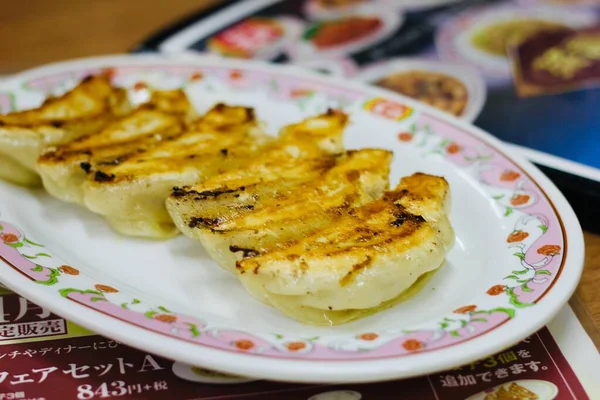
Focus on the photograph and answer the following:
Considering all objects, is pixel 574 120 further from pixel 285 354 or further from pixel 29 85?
pixel 29 85

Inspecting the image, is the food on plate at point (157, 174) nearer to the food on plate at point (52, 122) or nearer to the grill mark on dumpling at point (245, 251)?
the food on plate at point (52, 122)

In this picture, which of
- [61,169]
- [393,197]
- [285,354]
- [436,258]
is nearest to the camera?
[285,354]

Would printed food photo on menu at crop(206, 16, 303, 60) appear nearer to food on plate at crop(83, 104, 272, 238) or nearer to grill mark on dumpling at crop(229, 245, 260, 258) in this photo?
food on plate at crop(83, 104, 272, 238)

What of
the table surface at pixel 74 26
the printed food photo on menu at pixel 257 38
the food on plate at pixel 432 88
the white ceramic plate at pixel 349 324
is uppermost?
the white ceramic plate at pixel 349 324

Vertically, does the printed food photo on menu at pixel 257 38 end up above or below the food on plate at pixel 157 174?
below

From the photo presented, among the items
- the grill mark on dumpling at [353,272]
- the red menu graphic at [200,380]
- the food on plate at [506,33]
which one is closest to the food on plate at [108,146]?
the red menu graphic at [200,380]

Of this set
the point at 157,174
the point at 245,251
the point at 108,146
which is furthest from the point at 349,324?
the point at 108,146

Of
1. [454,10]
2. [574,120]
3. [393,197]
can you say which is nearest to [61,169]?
[393,197]
